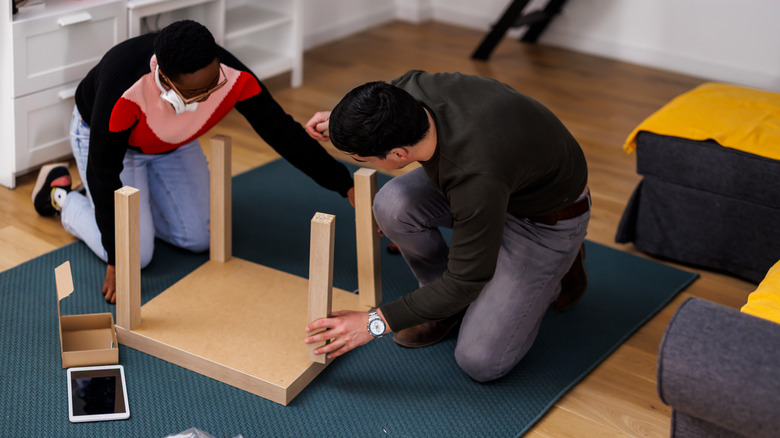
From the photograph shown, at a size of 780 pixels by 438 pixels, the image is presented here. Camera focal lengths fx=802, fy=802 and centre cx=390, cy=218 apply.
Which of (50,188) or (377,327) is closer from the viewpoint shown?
(377,327)

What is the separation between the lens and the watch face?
1571 millimetres

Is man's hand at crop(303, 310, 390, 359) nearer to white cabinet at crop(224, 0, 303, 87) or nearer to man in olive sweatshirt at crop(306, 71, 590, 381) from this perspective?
man in olive sweatshirt at crop(306, 71, 590, 381)

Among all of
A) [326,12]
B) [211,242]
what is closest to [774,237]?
[211,242]

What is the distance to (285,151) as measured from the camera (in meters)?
2.01

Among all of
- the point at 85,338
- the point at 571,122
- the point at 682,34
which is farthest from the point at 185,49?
the point at 682,34

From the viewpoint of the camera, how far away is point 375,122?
1.36 m

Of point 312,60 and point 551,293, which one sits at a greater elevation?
point 551,293

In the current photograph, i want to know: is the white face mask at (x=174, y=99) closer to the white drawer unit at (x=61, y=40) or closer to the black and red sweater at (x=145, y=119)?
the black and red sweater at (x=145, y=119)

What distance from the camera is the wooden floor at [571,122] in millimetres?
1781

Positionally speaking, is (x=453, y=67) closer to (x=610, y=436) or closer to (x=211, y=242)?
(x=211, y=242)

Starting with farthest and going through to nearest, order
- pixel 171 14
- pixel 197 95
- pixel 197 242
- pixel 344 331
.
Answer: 1. pixel 171 14
2. pixel 197 242
3. pixel 197 95
4. pixel 344 331

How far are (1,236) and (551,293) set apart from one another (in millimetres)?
1490

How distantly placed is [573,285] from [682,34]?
2376 millimetres

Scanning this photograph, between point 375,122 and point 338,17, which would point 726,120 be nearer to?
point 375,122
